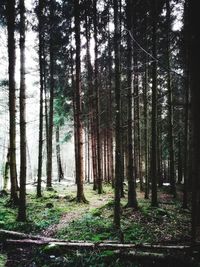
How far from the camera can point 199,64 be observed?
3.36m

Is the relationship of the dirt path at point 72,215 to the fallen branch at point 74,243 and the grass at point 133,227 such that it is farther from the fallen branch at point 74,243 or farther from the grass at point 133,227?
the fallen branch at point 74,243

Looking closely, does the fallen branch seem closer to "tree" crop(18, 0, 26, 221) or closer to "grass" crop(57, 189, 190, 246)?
"grass" crop(57, 189, 190, 246)

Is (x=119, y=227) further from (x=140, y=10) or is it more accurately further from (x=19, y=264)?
(x=140, y=10)

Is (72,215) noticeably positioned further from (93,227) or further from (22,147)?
(22,147)

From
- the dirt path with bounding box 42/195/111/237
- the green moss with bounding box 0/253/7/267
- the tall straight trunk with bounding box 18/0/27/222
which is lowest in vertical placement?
the dirt path with bounding box 42/195/111/237

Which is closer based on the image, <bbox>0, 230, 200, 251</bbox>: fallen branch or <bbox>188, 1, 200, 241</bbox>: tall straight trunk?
<bbox>188, 1, 200, 241</bbox>: tall straight trunk

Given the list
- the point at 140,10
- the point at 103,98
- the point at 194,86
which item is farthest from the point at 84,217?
the point at 103,98

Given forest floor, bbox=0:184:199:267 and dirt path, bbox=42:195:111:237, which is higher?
forest floor, bbox=0:184:199:267

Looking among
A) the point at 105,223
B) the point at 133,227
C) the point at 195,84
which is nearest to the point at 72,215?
the point at 105,223

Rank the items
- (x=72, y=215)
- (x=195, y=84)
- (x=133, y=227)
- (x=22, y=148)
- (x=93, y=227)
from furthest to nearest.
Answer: (x=72, y=215), (x=22, y=148), (x=93, y=227), (x=133, y=227), (x=195, y=84)

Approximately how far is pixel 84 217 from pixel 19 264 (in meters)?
4.70

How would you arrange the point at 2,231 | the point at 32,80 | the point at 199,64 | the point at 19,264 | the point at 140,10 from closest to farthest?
the point at 199,64 < the point at 19,264 < the point at 2,231 < the point at 140,10 < the point at 32,80

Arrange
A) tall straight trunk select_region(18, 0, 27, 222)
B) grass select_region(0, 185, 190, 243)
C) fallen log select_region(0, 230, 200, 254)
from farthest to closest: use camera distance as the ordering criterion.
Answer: tall straight trunk select_region(18, 0, 27, 222) → grass select_region(0, 185, 190, 243) → fallen log select_region(0, 230, 200, 254)

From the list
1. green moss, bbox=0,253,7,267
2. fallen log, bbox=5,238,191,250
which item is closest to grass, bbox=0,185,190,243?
fallen log, bbox=5,238,191,250
